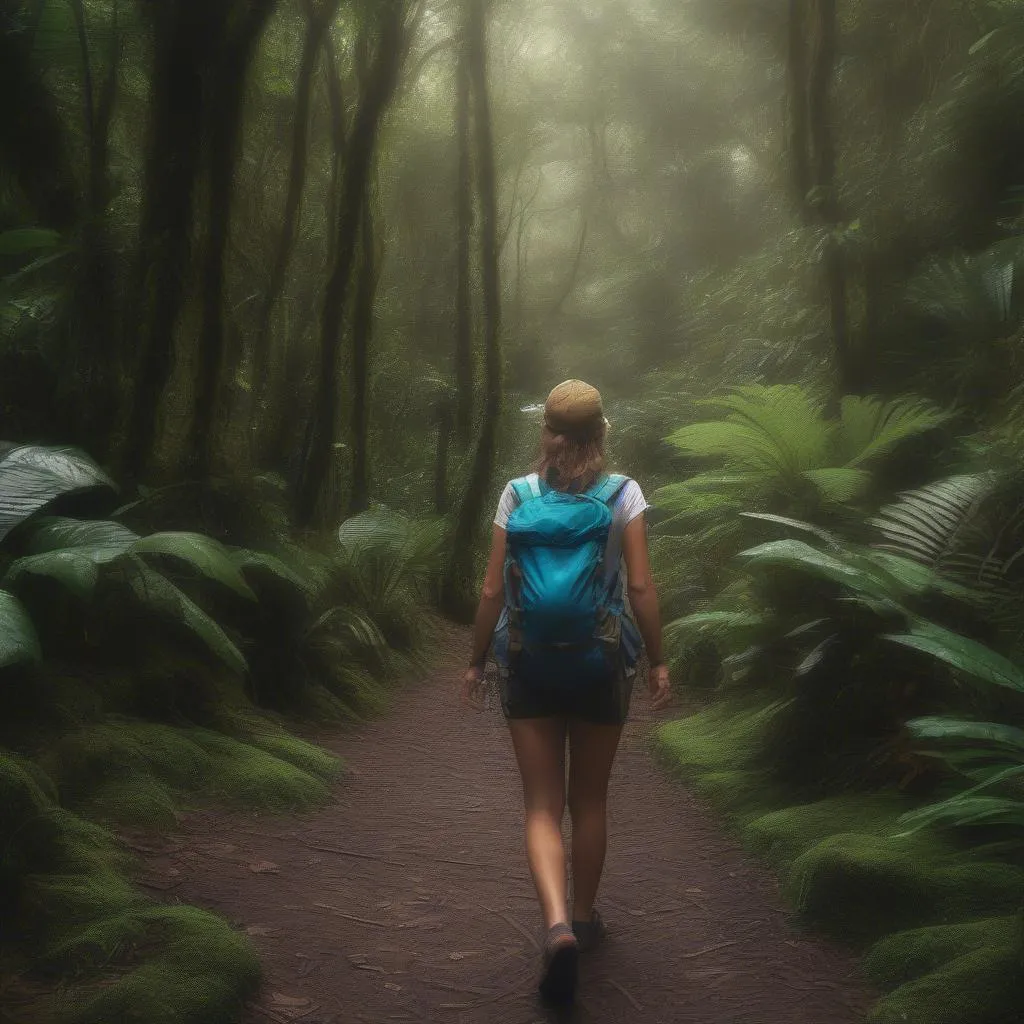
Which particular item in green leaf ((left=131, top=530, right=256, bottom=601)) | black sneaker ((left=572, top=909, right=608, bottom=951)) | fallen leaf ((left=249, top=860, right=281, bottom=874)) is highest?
green leaf ((left=131, top=530, right=256, bottom=601))

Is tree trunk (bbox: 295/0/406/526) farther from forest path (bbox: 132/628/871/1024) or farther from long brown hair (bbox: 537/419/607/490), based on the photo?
long brown hair (bbox: 537/419/607/490)

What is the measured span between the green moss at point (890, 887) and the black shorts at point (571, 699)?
113 cm

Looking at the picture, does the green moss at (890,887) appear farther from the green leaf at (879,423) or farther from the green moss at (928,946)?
the green leaf at (879,423)

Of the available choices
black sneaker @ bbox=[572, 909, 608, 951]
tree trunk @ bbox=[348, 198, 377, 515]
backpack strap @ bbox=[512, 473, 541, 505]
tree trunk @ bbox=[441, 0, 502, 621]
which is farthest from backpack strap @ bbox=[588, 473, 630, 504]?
tree trunk @ bbox=[441, 0, 502, 621]

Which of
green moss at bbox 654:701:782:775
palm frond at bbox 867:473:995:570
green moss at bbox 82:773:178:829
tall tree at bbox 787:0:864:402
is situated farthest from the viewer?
tall tree at bbox 787:0:864:402

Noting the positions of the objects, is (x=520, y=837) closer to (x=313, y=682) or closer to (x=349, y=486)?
(x=313, y=682)

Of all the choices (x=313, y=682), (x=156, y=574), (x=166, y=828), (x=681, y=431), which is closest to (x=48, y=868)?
(x=166, y=828)

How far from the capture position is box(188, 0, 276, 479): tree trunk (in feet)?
22.8

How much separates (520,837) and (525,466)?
47.0ft

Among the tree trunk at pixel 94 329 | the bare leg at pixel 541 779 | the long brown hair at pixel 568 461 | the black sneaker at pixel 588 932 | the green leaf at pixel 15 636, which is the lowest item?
the black sneaker at pixel 588 932

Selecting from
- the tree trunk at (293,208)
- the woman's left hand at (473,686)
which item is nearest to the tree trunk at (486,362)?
the tree trunk at (293,208)

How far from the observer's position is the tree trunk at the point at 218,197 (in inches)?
274

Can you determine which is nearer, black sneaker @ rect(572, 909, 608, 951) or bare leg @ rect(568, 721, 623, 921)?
bare leg @ rect(568, 721, 623, 921)

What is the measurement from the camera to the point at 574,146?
26.1 m
